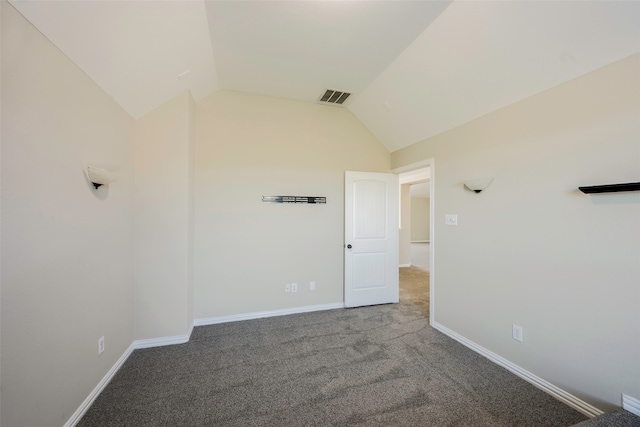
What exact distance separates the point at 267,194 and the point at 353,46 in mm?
2030

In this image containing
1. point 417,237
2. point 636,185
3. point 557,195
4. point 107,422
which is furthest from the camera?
point 417,237

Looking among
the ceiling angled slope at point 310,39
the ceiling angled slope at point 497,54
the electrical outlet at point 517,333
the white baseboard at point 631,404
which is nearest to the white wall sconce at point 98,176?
the ceiling angled slope at point 310,39

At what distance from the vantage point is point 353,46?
2414 millimetres

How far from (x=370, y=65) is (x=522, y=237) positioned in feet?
7.57

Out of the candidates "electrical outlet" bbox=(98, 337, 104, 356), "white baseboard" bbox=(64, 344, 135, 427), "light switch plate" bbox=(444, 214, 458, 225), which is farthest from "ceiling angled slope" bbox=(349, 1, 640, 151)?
"white baseboard" bbox=(64, 344, 135, 427)

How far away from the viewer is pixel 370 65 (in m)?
2.71

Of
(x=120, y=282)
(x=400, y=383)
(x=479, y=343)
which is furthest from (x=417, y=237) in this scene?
(x=120, y=282)

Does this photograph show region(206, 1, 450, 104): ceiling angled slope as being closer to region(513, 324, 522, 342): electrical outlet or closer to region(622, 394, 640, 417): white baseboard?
region(513, 324, 522, 342): electrical outlet

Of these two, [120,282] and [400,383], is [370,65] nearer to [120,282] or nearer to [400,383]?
[400,383]

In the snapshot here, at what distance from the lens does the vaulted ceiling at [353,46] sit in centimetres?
156

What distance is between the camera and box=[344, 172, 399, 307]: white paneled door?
3770mm

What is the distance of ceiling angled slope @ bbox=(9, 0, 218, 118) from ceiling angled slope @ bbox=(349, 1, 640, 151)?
201cm

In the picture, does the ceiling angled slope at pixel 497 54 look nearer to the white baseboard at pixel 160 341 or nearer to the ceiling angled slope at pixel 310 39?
the ceiling angled slope at pixel 310 39

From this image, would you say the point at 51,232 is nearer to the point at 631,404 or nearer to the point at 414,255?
the point at 631,404
